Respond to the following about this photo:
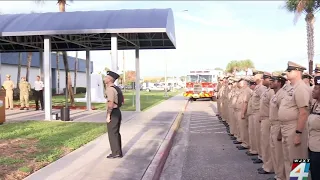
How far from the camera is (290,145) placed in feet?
18.4

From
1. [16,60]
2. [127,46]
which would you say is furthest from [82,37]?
A: [16,60]

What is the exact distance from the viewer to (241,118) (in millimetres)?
9398

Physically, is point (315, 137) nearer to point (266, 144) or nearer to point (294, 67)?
point (294, 67)

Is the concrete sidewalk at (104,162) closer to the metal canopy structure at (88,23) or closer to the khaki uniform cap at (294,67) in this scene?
the khaki uniform cap at (294,67)

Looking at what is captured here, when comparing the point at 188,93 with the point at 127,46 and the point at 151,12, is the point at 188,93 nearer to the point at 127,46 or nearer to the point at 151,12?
the point at 127,46

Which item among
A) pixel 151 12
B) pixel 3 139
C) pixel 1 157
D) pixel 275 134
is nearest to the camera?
pixel 275 134

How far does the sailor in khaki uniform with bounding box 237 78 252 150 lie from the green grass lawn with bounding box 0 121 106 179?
4.16 metres

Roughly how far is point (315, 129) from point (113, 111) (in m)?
4.42

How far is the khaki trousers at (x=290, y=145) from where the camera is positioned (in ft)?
18.1

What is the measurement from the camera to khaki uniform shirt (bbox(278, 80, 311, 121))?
539 cm

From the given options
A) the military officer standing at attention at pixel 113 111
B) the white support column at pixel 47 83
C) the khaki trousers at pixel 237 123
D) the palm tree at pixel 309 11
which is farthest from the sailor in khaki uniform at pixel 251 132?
the palm tree at pixel 309 11

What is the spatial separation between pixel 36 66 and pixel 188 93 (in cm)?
2561

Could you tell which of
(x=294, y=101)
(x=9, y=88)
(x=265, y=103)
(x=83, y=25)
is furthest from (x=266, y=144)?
(x=9, y=88)

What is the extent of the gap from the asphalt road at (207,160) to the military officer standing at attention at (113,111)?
1.18 metres
